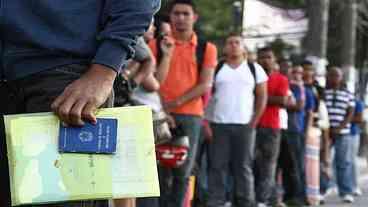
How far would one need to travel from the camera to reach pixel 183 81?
791cm

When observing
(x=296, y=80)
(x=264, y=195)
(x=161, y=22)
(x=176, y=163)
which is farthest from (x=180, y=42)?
(x=296, y=80)

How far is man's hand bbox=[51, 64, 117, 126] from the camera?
9.45ft

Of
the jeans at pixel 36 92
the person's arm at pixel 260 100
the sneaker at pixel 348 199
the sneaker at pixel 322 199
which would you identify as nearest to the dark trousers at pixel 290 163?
the sneaker at pixel 322 199

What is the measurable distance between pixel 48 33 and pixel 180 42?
5038 mm

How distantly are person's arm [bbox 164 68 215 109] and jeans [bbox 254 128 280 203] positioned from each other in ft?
10.1

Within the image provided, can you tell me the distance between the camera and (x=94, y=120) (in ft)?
9.57

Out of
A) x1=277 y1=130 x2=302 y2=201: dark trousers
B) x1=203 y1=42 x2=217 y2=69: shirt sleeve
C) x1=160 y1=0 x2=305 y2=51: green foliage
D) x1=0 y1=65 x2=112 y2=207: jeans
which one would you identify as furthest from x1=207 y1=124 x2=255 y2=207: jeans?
x1=160 y1=0 x2=305 y2=51: green foliage

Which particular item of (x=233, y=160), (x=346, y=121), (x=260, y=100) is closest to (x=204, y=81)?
(x=233, y=160)

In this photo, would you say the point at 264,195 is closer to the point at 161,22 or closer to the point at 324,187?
the point at 324,187

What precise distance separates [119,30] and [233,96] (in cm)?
677

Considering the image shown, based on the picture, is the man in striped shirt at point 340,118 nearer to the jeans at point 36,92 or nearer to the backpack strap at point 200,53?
the backpack strap at point 200,53

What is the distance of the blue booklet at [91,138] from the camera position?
2.89 meters

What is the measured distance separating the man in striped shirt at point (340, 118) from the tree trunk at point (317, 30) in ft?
8.85

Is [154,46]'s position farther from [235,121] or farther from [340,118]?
[340,118]
